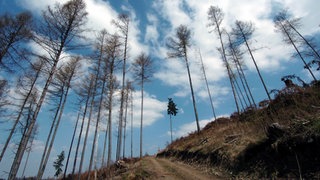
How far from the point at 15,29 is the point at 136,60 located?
14.0 metres

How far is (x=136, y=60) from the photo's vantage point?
22.7 metres

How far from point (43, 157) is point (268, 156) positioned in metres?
18.7

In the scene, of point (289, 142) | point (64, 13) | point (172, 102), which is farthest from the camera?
point (172, 102)

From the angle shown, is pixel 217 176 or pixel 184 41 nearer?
pixel 217 176

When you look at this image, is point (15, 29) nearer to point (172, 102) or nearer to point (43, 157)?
point (43, 157)

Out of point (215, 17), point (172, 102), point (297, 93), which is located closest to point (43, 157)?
point (297, 93)

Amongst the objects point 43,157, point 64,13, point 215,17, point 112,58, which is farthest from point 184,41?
point 43,157

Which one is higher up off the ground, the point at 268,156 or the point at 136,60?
the point at 136,60

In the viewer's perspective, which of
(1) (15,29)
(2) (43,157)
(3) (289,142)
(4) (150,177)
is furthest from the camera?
(2) (43,157)

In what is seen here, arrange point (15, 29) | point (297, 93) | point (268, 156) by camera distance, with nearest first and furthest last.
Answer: point (268, 156) → point (297, 93) → point (15, 29)

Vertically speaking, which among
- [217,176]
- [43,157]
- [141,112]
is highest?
[141,112]

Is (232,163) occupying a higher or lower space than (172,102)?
lower

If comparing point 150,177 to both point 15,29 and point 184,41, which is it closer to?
point 15,29

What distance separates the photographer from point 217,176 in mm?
6031
